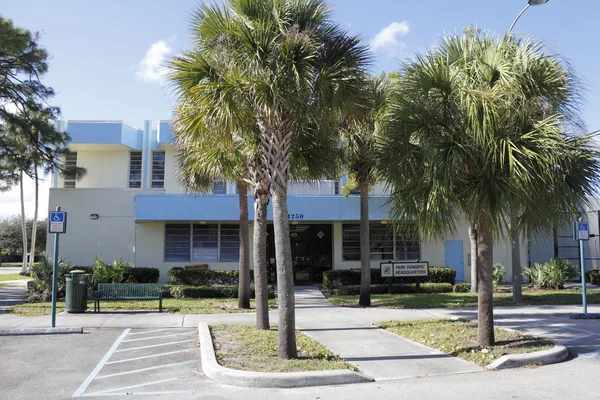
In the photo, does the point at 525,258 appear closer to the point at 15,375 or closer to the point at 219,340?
the point at 219,340

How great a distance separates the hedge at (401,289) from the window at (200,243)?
6.26 metres

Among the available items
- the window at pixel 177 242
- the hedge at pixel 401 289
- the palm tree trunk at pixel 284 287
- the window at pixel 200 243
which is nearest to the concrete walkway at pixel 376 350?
the palm tree trunk at pixel 284 287

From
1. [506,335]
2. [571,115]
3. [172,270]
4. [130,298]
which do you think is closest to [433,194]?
[571,115]

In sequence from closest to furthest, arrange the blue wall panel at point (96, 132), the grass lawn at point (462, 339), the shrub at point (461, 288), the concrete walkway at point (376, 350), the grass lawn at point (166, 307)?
the concrete walkway at point (376, 350), the grass lawn at point (462, 339), the grass lawn at point (166, 307), the shrub at point (461, 288), the blue wall panel at point (96, 132)

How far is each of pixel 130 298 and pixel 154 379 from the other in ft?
24.3

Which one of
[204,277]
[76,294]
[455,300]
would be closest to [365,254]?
[455,300]

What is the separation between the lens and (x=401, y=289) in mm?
19359

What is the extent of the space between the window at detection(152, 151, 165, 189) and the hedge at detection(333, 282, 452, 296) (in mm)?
11536

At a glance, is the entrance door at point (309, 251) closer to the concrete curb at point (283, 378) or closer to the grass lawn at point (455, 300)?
the grass lawn at point (455, 300)

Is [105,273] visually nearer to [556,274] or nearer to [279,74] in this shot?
[279,74]

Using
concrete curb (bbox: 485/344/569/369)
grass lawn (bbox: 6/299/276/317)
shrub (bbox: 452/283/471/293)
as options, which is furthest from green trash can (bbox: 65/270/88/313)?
shrub (bbox: 452/283/471/293)

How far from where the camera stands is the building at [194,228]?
21.2 meters

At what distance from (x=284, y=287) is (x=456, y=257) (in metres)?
17.4

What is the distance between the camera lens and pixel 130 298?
46.3 ft
